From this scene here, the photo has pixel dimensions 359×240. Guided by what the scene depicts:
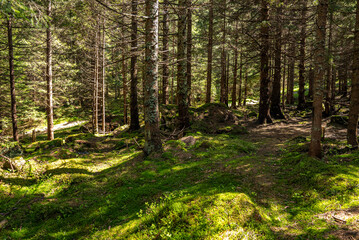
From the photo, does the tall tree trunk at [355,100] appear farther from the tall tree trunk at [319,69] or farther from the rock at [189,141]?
the rock at [189,141]

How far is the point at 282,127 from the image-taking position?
14.3 metres

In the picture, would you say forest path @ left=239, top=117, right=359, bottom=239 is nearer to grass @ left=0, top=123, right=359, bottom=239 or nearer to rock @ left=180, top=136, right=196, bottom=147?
grass @ left=0, top=123, right=359, bottom=239

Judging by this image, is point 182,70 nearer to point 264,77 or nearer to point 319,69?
point 319,69

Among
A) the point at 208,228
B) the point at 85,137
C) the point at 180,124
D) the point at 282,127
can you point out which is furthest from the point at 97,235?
the point at 282,127

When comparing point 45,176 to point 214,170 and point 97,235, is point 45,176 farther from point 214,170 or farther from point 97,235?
point 214,170

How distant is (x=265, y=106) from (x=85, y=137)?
14944 mm

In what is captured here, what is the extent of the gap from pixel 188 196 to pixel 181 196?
0.22 m

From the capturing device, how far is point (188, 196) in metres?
3.90

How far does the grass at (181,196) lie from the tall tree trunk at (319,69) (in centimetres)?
70

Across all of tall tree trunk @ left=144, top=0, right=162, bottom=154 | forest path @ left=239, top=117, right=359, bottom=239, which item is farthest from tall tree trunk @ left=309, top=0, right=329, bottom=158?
tall tree trunk @ left=144, top=0, right=162, bottom=154

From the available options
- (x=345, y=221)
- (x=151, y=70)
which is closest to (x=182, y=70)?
(x=151, y=70)

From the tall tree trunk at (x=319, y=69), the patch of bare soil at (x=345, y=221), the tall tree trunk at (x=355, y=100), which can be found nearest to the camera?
the patch of bare soil at (x=345, y=221)

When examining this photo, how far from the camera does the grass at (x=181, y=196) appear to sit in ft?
10.7

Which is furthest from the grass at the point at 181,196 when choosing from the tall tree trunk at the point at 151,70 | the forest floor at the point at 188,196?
the tall tree trunk at the point at 151,70
